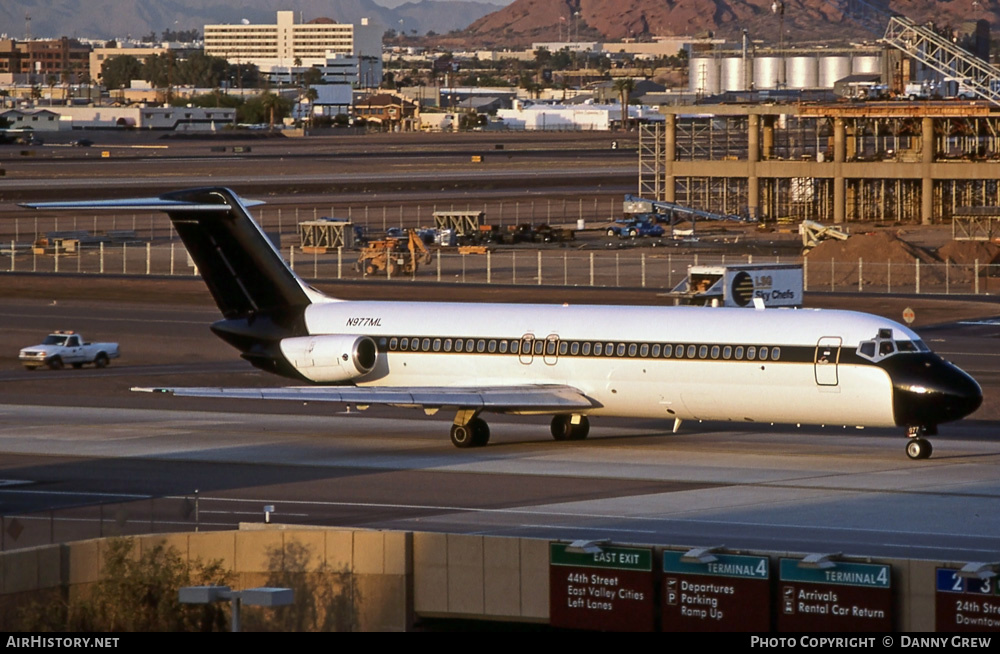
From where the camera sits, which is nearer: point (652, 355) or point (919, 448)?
point (919, 448)

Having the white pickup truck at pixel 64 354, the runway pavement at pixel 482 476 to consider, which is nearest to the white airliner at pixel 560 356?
the runway pavement at pixel 482 476

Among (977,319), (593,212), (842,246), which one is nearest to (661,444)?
(977,319)

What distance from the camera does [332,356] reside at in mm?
40719

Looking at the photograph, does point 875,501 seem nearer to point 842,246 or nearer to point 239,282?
point 239,282

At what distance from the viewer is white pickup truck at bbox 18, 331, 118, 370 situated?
5722 centimetres

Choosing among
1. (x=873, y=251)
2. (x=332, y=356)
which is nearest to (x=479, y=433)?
(x=332, y=356)

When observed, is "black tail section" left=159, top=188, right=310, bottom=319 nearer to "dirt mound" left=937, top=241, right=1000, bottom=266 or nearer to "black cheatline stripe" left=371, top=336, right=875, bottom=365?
"black cheatline stripe" left=371, top=336, right=875, bottom=365

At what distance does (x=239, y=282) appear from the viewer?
4262cm

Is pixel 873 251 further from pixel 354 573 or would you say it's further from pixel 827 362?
pixel 354 573

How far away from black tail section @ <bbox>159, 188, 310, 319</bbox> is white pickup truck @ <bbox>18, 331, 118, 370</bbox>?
16.3 meters

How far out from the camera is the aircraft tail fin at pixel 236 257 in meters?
42.3

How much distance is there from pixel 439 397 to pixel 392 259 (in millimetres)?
51128

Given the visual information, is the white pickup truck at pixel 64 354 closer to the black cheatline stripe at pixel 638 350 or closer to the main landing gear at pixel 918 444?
the black cheatline stripe at pixel 638 350

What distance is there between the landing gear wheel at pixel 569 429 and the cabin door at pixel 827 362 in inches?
280
